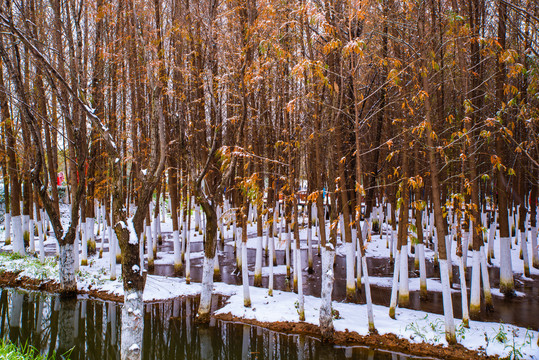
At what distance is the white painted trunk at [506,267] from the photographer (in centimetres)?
994

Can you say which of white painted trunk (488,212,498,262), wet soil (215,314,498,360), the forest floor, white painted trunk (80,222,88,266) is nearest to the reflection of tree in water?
the forest floor

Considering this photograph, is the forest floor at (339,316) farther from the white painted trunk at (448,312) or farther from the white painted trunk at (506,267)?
the white painted trunk at (506,267)

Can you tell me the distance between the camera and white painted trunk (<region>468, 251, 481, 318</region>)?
8078 millimetres

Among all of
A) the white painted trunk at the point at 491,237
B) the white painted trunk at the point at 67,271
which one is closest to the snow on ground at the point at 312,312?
the white painted trunk at the point at 67,271

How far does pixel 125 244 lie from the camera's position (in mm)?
5832

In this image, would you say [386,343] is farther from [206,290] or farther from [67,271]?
[67,271]

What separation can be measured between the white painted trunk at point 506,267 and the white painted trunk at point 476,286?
2501 mm

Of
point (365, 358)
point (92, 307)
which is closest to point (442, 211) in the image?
point (365, 358)

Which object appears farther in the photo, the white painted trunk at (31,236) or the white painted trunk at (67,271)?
the white painted trunk at (31,236)

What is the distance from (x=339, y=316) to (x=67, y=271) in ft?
27.9

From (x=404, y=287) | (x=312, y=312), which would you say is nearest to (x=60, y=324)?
(x=312, y=312)

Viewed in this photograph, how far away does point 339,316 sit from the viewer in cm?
852

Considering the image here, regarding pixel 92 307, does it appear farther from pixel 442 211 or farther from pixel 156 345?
pixel 442 211

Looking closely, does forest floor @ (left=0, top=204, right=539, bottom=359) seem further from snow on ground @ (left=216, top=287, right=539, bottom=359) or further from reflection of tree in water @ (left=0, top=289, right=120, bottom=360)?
reflection of tree in water @ (left=0, top=289, right=120, bottom=360)
